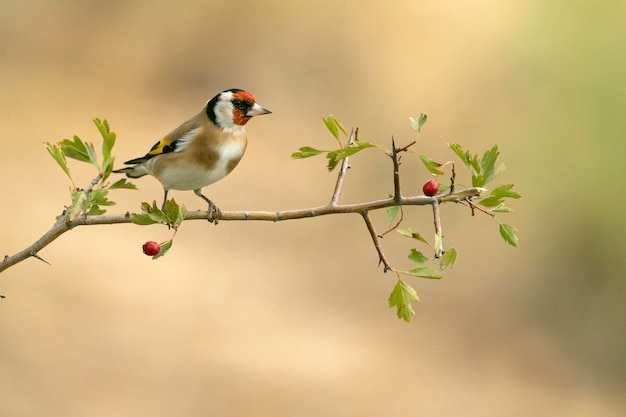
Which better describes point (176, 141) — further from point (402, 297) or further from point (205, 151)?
point (402, 297)

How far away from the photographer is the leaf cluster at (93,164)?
115 cm

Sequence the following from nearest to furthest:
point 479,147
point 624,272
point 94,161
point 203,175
Result: point 94,161 < point 203,175 < point 479,147 < point 624,272

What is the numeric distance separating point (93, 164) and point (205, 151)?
0.55 metres

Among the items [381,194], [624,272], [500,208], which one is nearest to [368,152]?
[381,194]

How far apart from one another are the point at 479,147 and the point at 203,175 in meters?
5.07

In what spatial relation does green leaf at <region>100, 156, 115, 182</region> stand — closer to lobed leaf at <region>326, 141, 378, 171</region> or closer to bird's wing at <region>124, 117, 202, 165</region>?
lobed leaf at <region>326, 141, 378, 171</region>

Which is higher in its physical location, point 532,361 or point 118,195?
point 118,195

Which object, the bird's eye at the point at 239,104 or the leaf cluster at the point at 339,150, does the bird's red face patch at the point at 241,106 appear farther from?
the leaf cluster at the point at 339,150

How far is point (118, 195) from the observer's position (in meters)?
5.78

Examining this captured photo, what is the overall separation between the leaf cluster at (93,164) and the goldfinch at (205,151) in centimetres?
39

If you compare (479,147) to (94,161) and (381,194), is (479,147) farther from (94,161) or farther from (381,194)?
(94,161)

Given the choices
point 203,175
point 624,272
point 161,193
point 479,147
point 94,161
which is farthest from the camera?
point 624,272

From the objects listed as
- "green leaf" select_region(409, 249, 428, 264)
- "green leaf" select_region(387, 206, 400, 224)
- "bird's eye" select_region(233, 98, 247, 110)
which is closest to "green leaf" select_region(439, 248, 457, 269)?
"green leaf" select_region(409, 249, 428, 264)

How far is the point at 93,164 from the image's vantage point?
3.80ft
